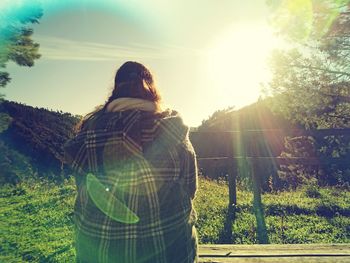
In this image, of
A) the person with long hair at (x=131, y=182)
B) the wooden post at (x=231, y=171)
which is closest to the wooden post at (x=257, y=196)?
the wooden post at (x=231, y=171)

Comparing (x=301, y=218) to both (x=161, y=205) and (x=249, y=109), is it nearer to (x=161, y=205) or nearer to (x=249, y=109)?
(x=161, y=205)

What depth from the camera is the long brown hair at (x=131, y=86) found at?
7.73ft

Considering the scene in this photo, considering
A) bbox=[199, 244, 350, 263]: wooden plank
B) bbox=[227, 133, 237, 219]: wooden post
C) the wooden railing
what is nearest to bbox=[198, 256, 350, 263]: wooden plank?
bbox=[199, 244, 350, 263]: wooden plank

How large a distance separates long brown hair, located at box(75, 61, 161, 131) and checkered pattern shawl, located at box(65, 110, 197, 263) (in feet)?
0.47

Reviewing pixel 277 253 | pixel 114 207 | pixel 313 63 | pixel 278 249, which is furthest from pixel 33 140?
pixel 114 207

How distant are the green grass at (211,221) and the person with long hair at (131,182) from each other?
2.90 m

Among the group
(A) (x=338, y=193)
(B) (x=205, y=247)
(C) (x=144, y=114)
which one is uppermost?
(C) (x=144, y=114)

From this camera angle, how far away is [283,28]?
39.9ft

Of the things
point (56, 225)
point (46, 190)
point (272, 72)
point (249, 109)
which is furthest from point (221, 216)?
point (249, 109)

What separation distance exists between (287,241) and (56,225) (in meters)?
3.98

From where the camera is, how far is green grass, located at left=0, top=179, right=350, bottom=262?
17.9 feet

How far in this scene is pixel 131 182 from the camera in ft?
7.02

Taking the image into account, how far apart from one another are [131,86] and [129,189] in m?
0.67

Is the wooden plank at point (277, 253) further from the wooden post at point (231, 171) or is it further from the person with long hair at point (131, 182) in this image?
the wooden post at point (231, 171)
